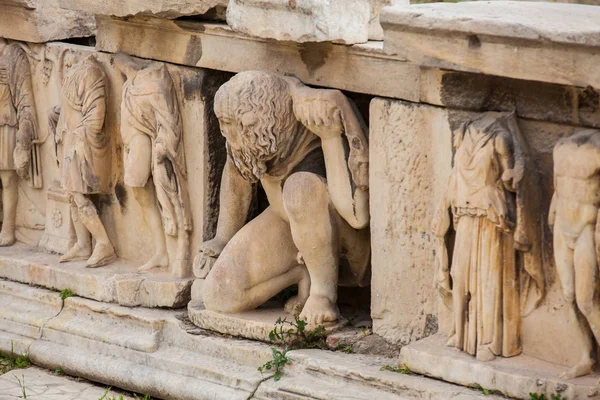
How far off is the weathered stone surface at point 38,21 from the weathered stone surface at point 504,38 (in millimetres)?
→ 2793

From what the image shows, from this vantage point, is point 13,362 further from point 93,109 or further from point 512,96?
point 512,96

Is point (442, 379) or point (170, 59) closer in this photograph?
point (442, 379)

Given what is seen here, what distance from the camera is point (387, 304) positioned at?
6.27m


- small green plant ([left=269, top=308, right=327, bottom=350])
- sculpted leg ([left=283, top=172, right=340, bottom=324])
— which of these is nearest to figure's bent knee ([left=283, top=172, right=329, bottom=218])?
sculpted leg ([left=283, top=172, right=340, bottom=324])

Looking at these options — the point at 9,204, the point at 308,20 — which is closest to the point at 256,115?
the point at 308,20

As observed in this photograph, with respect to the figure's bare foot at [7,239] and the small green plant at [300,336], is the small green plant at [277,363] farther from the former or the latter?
the figure's bare foot at [7,239]

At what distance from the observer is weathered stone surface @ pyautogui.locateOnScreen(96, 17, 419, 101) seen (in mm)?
6105

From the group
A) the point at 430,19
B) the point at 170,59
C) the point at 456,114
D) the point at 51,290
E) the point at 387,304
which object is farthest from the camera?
the point at 51,290

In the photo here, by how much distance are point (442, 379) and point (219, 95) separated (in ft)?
5.42

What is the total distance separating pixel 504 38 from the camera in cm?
526

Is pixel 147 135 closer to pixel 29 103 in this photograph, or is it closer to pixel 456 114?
pixel 29 103

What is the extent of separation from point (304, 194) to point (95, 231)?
64.9 inches

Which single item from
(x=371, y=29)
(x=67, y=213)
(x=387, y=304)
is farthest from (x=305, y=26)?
(x=67, y=213)

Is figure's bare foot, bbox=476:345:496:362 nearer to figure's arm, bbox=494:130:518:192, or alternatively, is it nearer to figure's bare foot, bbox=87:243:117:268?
figure's arm, bbox=494:130:518:192
